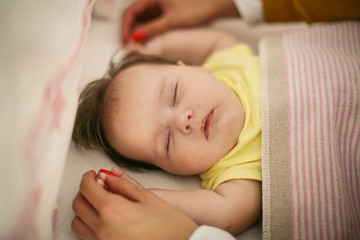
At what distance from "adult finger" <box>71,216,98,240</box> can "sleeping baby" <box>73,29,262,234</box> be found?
7.8 inches

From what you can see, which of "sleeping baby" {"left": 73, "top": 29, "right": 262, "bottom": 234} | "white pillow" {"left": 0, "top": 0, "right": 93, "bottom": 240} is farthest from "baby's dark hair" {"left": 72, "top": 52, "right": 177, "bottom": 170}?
"white pillow" {"left": 0, "top": 0, "right": 93, "bottom": 240}

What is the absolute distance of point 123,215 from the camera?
710 mm

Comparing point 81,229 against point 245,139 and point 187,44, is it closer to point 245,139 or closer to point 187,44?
point 245,139

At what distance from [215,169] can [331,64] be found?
1.56 feet

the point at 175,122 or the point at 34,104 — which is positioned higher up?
the point at 34,104

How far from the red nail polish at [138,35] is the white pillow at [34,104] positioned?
81 cm

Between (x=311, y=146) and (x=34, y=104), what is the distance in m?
0.67

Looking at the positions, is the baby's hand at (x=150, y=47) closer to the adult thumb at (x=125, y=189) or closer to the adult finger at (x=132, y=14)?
the adult finger at (x=132, y=14)

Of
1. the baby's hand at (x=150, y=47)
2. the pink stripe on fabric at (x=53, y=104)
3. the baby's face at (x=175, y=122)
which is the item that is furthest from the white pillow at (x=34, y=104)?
the baby's hand at (x=150, y=47)

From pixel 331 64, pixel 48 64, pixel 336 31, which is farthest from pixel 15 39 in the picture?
pixel 336 31

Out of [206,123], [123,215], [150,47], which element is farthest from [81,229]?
[150,47]

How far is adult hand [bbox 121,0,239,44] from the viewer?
1485 millimetres

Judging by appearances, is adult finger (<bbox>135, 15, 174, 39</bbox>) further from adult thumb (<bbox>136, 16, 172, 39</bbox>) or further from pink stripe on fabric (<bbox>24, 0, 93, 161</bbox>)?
pink stripe on fabric (<bbox>24, 0, 93, 161</bbox>)

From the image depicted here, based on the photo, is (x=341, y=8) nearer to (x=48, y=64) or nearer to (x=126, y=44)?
(x=126, y=44)
